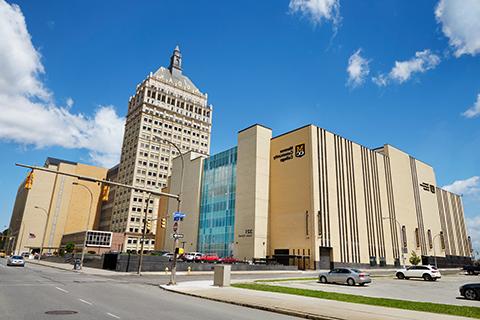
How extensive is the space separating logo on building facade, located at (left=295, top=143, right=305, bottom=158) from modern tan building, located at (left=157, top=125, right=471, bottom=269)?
18 cm

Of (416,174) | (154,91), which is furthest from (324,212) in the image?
(154,91)

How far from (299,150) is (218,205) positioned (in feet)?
71.5

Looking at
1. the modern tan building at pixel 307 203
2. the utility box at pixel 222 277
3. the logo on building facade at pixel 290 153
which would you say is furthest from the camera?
the logo on building facade at pixel 290 153

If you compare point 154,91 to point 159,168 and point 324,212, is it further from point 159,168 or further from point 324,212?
point 324,212

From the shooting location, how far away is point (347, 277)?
27.8 meters

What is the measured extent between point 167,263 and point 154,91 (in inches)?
4006

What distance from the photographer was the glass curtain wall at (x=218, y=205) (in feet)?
220

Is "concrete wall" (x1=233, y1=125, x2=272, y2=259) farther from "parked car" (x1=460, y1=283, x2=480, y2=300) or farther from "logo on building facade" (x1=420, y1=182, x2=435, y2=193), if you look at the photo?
"logo on building facade" (x1=420, y1=182, x2=435, y2=193)

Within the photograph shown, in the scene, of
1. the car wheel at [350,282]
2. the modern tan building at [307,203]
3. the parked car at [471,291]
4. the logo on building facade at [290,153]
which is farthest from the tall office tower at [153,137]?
the parked car at [471,291]

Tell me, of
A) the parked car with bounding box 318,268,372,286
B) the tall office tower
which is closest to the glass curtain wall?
the parked car with bounding box 318,268,372,286

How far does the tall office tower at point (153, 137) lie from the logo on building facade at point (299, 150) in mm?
64433

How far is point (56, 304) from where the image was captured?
12844 mm

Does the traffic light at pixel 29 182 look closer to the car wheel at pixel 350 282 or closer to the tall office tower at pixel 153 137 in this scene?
the car wheel at pixel 350 282

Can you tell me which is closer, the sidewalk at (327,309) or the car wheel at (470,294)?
the sidewalk at (327,309)
